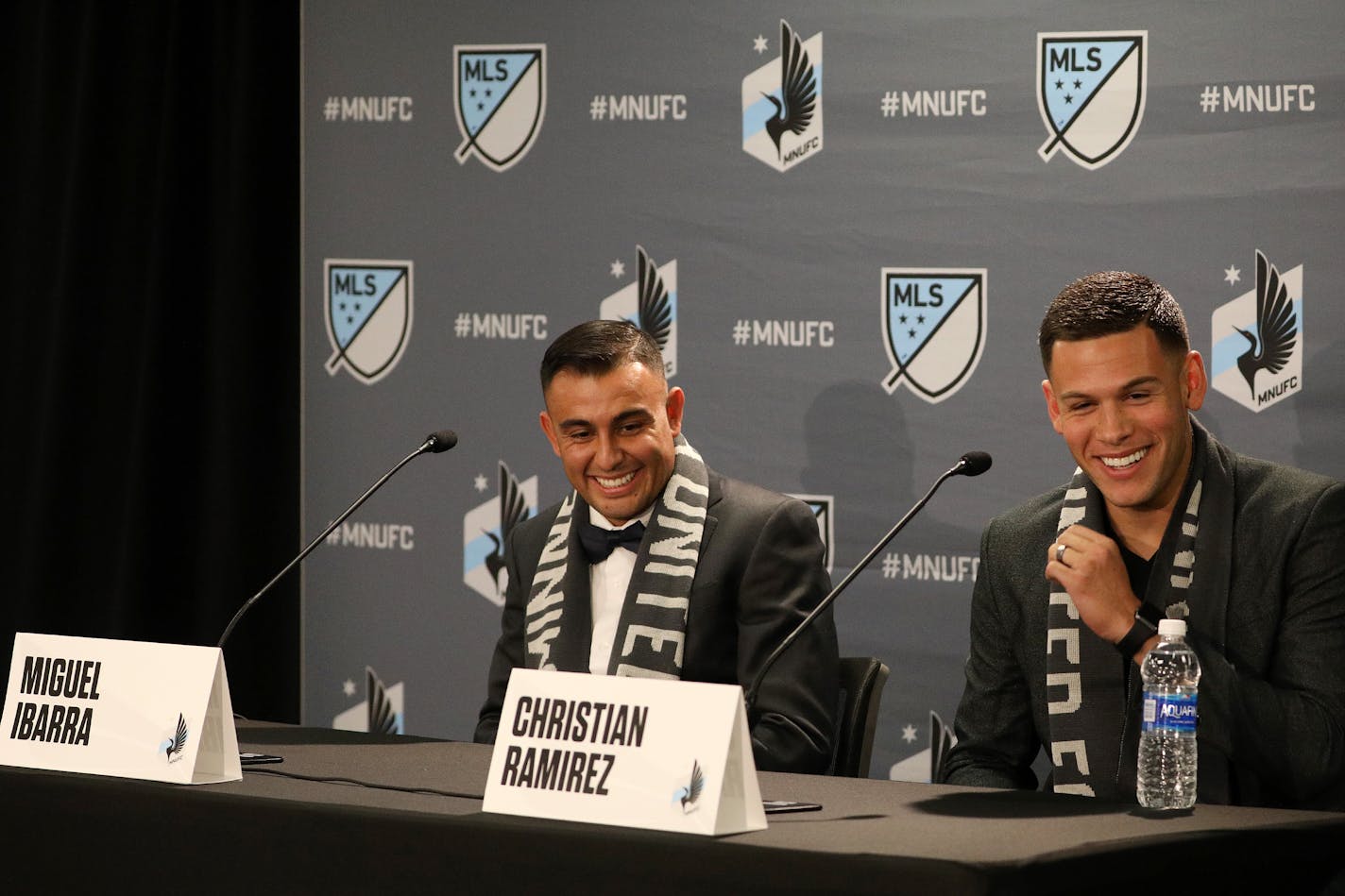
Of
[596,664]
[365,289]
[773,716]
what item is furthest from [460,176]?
[773,716]

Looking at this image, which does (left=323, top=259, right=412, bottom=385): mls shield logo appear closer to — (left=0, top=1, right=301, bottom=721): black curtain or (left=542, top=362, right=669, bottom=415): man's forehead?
(left=0, top=1, right=301, bottom=721): black curtain

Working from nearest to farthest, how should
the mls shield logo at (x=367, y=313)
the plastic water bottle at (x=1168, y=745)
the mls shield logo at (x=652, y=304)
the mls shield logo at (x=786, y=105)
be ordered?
the plastic water bottle at (x=1168, y=745) → the mls shield logo at (x=786, y=105) → the mls shield logo at (x=652, y=304) → the mls shield logo at (x=367, y=313)

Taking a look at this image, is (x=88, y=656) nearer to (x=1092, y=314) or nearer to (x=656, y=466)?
(x=656, y=466)

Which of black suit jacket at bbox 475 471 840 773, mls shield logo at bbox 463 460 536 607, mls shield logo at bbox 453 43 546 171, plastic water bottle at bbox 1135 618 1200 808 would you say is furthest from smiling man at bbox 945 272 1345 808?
mls shield logo at bbox 453 43 546 171

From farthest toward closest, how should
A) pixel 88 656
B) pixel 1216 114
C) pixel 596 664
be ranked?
1. pixel 1216 114
2. pixel 596 664
3. pixel 88 656

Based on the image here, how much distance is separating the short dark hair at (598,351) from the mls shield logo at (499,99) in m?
1.26

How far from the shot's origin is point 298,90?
4.71 meters

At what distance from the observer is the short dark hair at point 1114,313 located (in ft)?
9.11

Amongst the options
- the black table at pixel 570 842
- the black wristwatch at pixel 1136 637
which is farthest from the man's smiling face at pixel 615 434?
the black wristwatch at pixel 1136 637

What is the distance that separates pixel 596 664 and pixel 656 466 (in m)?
0.41

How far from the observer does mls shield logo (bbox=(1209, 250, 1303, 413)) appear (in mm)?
3697

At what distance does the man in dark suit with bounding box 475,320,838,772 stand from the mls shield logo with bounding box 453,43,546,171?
1265 mm

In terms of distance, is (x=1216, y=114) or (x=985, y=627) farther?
(x=1216, y=114)

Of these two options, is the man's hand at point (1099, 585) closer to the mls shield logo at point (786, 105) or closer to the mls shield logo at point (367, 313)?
the mls shield logo at point (786, 105)
